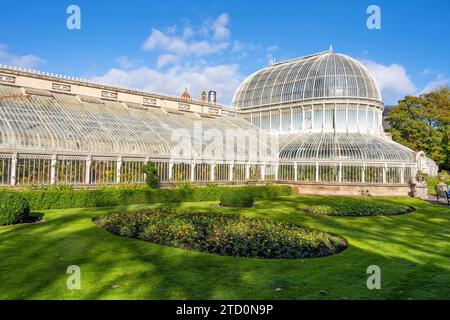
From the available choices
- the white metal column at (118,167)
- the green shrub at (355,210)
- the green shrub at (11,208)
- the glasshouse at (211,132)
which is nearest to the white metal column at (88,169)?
the glasshouse at (211,132)

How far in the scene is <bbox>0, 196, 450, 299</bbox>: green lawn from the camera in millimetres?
8195

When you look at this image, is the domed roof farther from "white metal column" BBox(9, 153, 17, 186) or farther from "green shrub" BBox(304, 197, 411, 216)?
"white metal column" BBox(9, 153, 17, 186)

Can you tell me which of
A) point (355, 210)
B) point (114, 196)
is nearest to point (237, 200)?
point (355, 210)

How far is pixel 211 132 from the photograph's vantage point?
38094 mm

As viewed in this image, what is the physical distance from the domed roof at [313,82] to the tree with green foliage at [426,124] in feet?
37.8

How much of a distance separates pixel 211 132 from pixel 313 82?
16.4 metres

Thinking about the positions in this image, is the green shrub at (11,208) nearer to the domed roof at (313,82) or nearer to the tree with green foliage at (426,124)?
the domed roof at (313,82)

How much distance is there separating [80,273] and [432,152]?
57.3 meters

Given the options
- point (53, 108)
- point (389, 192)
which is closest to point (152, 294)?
point (53, 108)

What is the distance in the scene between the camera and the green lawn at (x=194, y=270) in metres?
8.20

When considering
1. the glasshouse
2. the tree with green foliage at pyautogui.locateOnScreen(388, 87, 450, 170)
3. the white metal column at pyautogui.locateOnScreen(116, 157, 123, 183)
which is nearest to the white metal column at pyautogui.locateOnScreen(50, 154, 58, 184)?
the glasshouse

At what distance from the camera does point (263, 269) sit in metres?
10.2

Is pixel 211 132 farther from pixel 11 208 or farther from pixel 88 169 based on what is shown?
pixel 11 208

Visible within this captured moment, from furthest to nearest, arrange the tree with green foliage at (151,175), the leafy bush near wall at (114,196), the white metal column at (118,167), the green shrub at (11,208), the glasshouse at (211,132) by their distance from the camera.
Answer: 1. the tree with green foliage at (151,175)
2. the white metal column at (118,167)
3. the glasshouse at (211,132)
4. the leafy bush near wall at (114,196)
5. the green shrub at (11,208)
